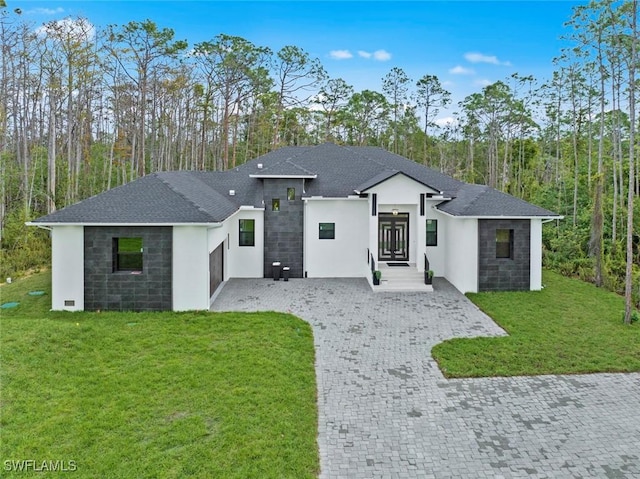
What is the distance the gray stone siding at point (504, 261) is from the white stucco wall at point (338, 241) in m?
4.62

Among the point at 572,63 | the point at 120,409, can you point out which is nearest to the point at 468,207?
the point at 120,409

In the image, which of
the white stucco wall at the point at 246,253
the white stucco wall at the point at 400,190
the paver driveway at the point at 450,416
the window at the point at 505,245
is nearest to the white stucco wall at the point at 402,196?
the white stucco wall at the point at 400,190

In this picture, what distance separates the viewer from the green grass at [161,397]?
5.20 metres

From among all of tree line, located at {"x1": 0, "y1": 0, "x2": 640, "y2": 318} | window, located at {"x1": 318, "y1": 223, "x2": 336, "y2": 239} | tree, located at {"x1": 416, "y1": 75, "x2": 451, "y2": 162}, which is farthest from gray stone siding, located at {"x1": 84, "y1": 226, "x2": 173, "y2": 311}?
tree, located at {"x1": 416, "y1": 75, "x2": 451, "y2": 162}

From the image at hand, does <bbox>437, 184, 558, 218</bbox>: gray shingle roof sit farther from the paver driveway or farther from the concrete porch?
the paver driveway

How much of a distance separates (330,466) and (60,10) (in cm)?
2578

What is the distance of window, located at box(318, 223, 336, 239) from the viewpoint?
16.8m

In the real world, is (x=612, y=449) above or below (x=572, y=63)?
below

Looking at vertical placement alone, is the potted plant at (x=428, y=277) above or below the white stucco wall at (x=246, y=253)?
below

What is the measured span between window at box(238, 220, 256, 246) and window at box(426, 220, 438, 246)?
7.30 metres

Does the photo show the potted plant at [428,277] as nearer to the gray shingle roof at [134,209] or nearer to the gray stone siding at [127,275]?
the gray shingle roof at [134,209]

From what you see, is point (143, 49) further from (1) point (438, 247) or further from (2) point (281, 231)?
(1) point (438, 247)

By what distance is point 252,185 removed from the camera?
17812 mm

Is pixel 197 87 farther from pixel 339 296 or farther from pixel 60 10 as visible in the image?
pixel 339 296
